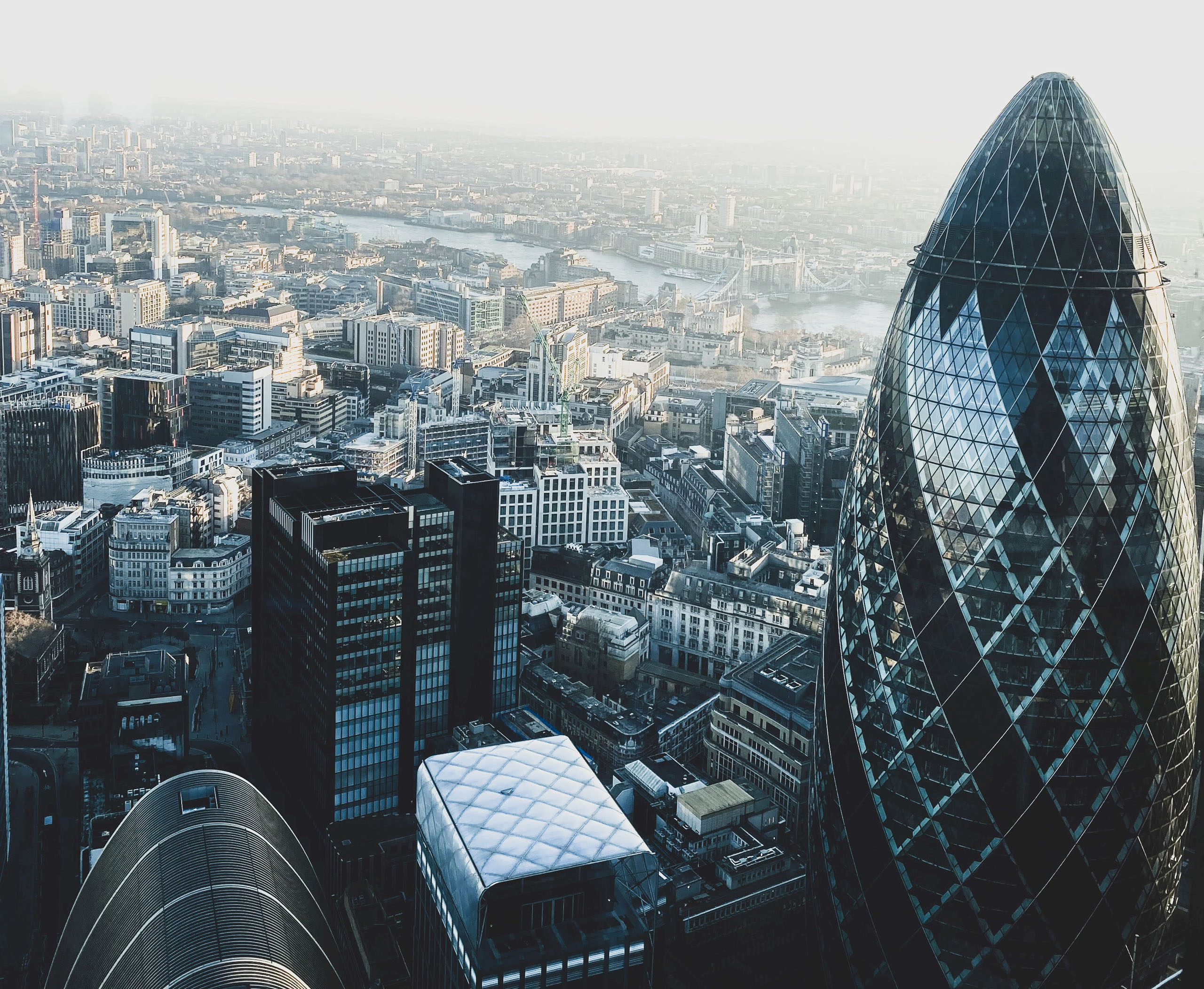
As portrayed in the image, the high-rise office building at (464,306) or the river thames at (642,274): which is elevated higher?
the river thames at (642,274)

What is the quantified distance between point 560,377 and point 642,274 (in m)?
18.0

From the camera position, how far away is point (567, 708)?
49.8 ft

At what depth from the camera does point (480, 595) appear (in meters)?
13.6

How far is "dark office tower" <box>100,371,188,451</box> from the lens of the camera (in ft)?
85.6

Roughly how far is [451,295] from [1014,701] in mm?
34858

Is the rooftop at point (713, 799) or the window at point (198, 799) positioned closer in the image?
the window at point (198, 799)

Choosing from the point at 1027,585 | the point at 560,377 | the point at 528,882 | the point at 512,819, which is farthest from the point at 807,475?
the point at 528,882

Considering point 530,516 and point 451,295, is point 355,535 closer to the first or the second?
point 530,516

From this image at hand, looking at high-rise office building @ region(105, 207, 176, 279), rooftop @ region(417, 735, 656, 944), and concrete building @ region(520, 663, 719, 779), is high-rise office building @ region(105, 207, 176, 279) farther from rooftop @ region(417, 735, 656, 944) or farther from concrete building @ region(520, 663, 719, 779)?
rooftop @ region(417, 735, 656, 944)

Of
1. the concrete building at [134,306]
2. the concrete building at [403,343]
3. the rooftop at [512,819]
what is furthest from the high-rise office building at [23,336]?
the rooftop at [512,819]

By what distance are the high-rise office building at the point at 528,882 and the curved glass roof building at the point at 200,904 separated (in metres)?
1.11

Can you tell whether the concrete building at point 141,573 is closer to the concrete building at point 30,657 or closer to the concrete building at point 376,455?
the concrete building at point 30,657

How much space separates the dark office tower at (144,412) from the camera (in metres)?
26.1

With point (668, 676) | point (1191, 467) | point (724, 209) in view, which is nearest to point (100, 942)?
point (1191, 467)
